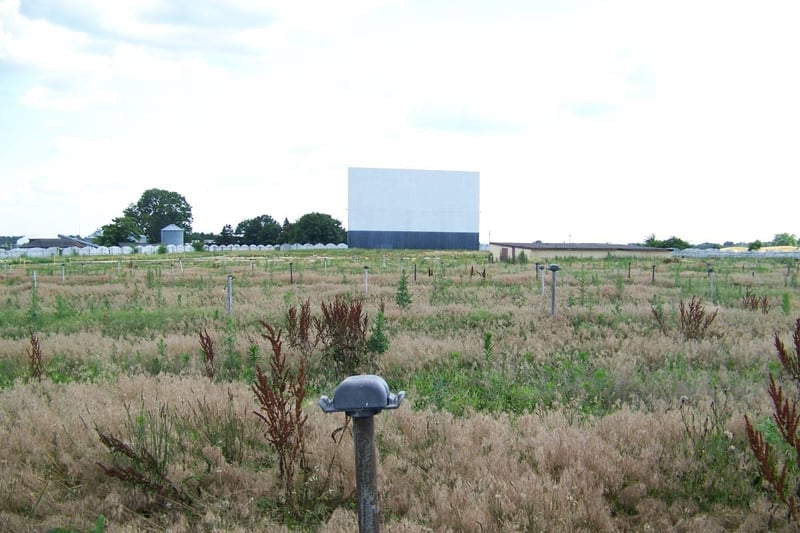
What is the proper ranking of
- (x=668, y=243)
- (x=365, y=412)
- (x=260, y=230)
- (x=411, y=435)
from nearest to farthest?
(x=365, y=412)
(x=411, y=435)
(x=668, y=243)
(x=260, y=230)

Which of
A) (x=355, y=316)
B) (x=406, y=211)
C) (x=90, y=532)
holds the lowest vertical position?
(x=90, y=532)

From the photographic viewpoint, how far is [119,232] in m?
99.4

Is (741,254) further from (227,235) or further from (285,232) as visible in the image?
(227,235)

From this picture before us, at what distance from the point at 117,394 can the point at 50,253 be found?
70.5 metres

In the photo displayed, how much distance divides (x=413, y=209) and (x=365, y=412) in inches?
2847

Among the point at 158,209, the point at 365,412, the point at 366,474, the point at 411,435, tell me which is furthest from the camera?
the point at 158,209

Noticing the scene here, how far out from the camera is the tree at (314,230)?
97169 millimetres

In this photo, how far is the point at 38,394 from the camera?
21.2ft

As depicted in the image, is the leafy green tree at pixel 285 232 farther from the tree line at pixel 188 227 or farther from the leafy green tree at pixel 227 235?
the leafy green tree at pixel 227 235

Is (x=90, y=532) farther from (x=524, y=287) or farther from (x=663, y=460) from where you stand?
(x=524, y=287)

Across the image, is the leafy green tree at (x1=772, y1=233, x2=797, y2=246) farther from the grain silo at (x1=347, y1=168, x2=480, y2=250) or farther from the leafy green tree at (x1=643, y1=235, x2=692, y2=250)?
the grain silo at (x1=347, y1=168, x2=480, y2=250)

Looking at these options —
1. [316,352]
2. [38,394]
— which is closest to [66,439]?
[38,394]

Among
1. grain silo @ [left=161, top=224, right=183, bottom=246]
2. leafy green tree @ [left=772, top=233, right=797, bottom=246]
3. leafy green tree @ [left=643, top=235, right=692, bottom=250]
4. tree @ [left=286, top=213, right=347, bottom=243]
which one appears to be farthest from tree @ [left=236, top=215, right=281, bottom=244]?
leafy green tree @ [left=772, top=233, right=797, bottom=246]

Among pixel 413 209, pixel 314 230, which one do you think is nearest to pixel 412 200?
pixel 413 209
